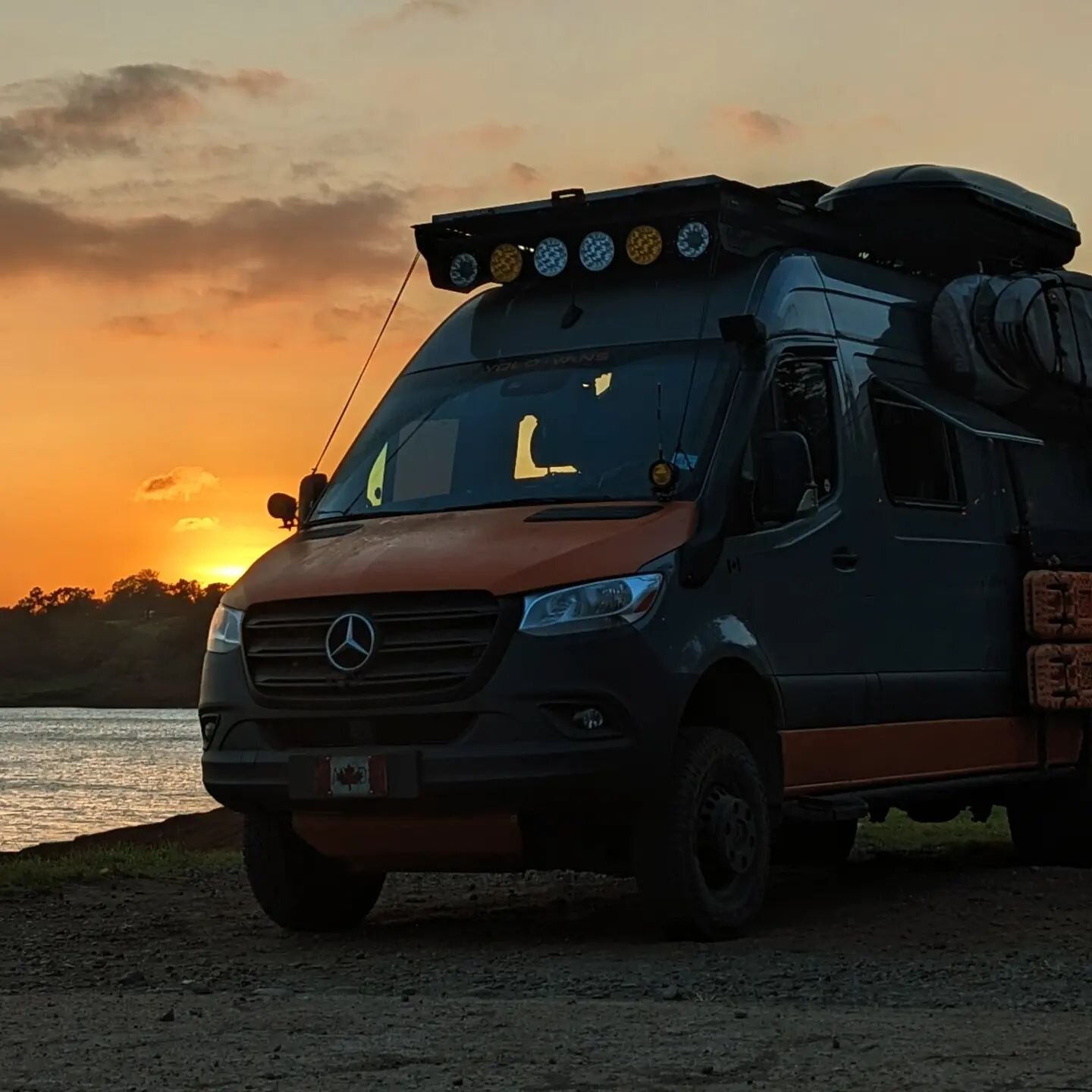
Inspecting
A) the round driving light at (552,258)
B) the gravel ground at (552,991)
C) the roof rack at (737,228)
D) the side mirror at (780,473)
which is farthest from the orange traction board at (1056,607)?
the round driving light at (552,258)

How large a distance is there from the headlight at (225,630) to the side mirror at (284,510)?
845 mm

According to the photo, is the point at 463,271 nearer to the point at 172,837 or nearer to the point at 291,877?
the point at 291,877

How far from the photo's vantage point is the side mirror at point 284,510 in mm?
10430

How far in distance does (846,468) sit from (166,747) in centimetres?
7313

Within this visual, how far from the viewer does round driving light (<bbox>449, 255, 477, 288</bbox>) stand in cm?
1073

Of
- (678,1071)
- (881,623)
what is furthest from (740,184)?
(678,1071)

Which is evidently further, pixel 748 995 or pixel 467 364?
pixel 467 364

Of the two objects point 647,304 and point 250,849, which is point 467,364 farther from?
point 250,849

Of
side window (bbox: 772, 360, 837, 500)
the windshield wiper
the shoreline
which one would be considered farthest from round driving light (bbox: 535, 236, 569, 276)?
the shoreline

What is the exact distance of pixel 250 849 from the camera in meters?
9.84

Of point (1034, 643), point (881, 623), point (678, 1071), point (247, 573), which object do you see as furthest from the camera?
point (1034, 643)

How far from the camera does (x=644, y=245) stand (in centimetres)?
1014

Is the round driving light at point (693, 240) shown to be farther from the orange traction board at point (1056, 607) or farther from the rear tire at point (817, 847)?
the rear tire at point (817, 847)

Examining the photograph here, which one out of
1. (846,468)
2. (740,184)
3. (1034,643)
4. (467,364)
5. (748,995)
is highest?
(740,184)
